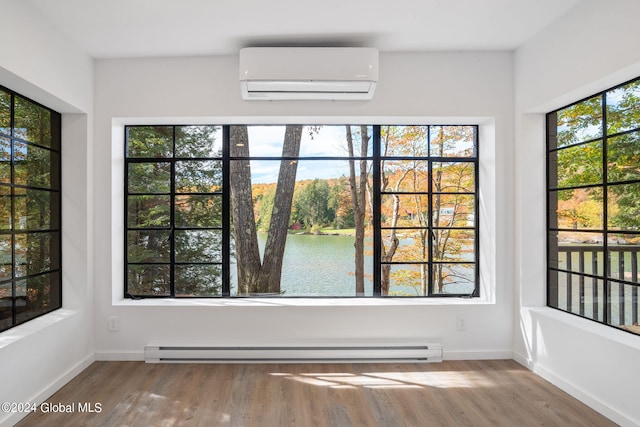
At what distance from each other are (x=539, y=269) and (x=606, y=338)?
85 centimetres

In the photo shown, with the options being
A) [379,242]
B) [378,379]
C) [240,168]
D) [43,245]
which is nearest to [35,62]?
[43,245]

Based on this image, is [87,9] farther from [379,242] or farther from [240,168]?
[379,242]

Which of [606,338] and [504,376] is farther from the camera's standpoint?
[504,376]

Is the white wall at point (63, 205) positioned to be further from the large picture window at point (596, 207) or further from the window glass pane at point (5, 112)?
the large picture window at point (596, 207)

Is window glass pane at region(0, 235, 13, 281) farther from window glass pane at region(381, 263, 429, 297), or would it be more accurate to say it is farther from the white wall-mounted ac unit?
window glass pane at region(381, 263, 429, 297)

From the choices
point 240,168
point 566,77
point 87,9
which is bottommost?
point 240,168

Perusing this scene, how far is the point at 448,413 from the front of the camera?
→ 239 cm

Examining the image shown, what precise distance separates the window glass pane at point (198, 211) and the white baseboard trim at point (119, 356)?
47.5 inches

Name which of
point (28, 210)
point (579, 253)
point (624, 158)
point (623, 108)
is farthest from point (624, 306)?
point (28, 210)

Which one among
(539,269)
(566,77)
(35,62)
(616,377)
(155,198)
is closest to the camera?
(616,377)

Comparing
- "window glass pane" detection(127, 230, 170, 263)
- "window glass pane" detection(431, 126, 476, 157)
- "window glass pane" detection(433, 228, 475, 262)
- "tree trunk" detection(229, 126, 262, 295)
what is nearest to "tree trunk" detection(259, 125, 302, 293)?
"tree trunk" detection(229, 126, 262, 295)

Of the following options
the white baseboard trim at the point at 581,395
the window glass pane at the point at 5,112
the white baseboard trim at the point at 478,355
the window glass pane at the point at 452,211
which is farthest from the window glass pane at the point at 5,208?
the white baseboard trim at the point at 581,395

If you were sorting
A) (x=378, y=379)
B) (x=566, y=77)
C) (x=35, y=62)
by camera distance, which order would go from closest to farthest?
(x=35, y=62) → (x=566, y=77) → (x=378, y=379)

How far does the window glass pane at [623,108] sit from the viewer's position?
2346 millimetres
